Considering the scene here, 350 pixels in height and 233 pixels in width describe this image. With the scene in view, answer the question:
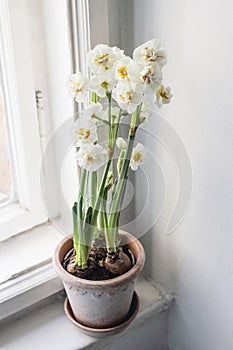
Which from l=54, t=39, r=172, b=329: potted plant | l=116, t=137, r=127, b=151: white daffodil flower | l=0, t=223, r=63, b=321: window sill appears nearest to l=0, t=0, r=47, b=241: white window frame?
l=0, t=223, r=63, b=321: window sill

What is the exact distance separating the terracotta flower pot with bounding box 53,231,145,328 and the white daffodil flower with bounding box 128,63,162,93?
1.11ft

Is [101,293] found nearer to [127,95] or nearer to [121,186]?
[121,186]

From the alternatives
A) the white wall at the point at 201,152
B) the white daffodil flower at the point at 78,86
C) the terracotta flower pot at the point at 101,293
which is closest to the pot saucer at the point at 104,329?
the terracotta flower pot at the point at 101,293

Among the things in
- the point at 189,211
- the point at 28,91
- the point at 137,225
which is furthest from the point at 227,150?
the point at 28,91

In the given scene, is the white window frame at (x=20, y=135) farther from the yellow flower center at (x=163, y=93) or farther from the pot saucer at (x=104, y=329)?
the yellow flower center at (x=163, y=93)

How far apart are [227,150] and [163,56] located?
20cm

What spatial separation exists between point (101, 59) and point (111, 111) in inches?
3.7

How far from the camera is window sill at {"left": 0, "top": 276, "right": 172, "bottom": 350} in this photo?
92 cm

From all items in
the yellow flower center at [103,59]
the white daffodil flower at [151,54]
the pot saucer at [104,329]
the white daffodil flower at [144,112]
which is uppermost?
the white daffodil flower at [151,54]

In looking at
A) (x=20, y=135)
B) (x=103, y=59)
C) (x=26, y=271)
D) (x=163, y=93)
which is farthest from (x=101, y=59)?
(x=26, y=271)

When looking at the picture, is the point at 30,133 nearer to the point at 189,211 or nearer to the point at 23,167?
the point at 23,167

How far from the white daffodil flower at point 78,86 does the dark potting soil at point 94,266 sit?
0.96ft

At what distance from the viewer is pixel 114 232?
87 cm

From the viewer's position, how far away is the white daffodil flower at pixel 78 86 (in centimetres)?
74
